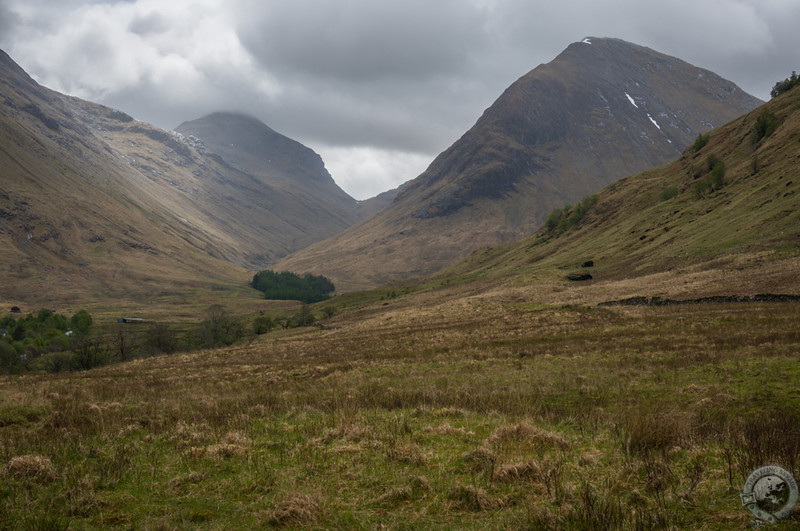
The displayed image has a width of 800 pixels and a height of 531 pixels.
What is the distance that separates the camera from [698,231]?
298 ft

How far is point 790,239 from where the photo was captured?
62.7m

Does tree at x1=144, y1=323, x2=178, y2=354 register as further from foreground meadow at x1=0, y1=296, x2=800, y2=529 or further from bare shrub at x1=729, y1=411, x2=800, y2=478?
bare shrub at x1=729, y1=411, x2=800, y2=478

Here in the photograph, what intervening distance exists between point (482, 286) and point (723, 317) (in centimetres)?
8045

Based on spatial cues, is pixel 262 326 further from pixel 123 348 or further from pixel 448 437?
pixel 448 437

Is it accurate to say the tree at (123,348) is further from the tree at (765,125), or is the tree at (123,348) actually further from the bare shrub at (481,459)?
the tree at (765,125)

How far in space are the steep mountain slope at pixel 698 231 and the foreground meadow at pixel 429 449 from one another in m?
35.1

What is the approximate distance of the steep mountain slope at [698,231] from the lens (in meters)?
60.0

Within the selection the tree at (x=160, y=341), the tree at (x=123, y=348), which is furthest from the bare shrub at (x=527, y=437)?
the tree at (x=160, y=341)

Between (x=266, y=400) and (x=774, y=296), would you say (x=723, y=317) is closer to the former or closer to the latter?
(x=774, y=296)

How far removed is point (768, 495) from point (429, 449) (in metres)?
7.20

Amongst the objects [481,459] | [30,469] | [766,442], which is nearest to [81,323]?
[30,469]

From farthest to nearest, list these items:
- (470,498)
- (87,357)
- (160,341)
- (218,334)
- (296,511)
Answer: (218,334) → (160,341) → (87,357) → (470,498) → (296,511)

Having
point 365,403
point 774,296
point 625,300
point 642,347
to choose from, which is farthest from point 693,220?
point 365,403

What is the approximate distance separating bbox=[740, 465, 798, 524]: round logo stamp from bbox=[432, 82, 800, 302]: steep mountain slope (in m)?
46.3
